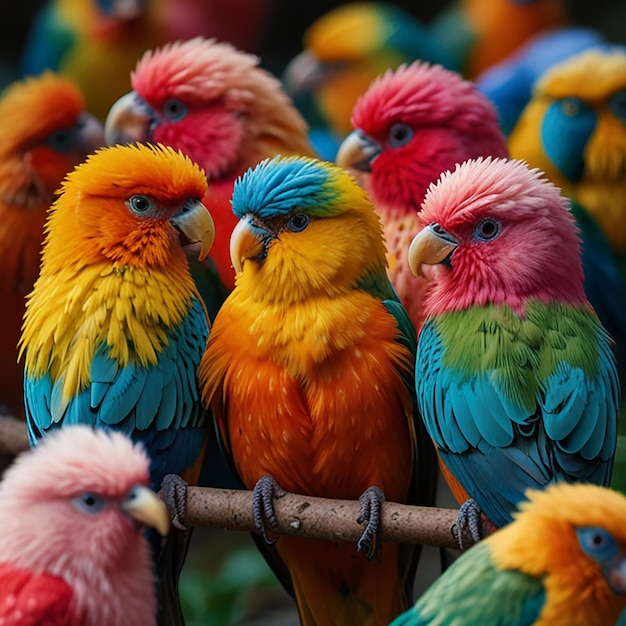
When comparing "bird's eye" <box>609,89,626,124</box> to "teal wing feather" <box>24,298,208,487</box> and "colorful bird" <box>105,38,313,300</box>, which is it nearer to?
"colorful bird" <box>105,38,313,300</box>

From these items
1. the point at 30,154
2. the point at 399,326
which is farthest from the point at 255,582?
the point at 399,326

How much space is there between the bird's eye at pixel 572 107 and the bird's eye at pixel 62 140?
5.60 feet

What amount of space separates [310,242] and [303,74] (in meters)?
3.12

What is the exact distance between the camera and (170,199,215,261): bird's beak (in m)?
2.63

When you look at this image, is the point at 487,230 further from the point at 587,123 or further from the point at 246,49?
the point at 246,49

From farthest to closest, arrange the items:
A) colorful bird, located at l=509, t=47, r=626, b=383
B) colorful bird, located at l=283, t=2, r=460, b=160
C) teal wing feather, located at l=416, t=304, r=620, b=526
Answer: colorful bird, located at l=283, t=2, r=460, b=160, colorful bird, located at l=509, t=47, r=626, b=383, teal wing feather, located at l=416, t=304, r=620, b=526

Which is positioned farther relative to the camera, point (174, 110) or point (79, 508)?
point (174, 110)

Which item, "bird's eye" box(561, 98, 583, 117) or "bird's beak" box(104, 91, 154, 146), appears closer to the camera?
"bird's beak" box(104, 91, 154, 146)

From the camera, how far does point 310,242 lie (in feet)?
8.46

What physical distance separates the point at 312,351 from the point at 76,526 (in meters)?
0.68

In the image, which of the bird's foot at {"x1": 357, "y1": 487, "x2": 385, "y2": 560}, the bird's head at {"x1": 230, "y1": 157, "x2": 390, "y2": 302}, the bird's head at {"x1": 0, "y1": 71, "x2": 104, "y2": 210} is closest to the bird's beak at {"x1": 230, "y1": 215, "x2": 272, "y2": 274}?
the bird's head at {"x1": 230, "y1": 157, "x2": 390, "y2": 302}

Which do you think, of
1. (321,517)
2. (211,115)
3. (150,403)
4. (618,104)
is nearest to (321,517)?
(321,517)

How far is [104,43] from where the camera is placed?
580cm

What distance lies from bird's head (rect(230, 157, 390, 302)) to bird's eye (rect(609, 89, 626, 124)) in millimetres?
1731
